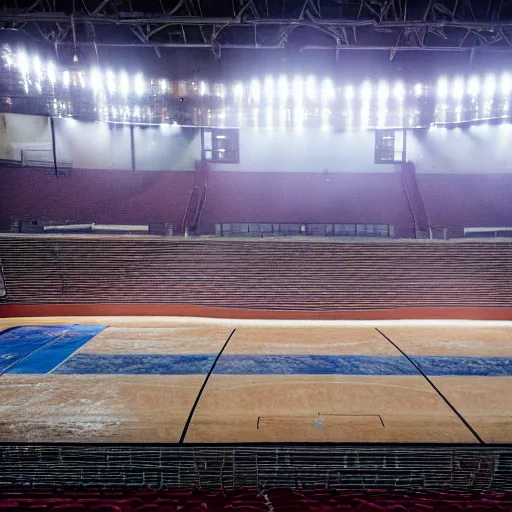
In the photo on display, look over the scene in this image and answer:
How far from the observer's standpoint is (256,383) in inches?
223

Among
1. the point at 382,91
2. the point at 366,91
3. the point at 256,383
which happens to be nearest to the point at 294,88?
the point at 366,91

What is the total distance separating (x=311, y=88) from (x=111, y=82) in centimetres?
787

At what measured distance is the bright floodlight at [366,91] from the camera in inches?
577

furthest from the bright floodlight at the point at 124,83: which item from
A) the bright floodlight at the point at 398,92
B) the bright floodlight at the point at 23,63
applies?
the bright floodlight at the point at 398,92

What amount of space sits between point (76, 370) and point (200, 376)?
2152mm

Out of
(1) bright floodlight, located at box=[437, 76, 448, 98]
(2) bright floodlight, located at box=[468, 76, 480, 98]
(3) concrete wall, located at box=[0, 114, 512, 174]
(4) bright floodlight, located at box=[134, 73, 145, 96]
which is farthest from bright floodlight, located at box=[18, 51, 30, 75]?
(2) bright floodlight, located at box=[468, 76, 480, 98]

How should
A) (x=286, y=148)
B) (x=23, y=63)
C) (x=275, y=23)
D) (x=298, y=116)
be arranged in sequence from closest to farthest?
1. (x=275, y=23)
2. (x=23, y=63)
3. (x=298, y=116)
4. (x=286, y=148)

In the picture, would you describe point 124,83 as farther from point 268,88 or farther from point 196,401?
point 196,401

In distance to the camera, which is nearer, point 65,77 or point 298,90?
point 65,77

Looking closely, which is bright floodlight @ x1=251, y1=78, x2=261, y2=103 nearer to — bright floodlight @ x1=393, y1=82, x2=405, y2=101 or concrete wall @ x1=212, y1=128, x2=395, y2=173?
concrete wall @ x1=212, y1=128, x2=395, y2=173

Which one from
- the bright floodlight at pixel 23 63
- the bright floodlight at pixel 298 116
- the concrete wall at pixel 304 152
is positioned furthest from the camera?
the concrete wall at pixel 304 152

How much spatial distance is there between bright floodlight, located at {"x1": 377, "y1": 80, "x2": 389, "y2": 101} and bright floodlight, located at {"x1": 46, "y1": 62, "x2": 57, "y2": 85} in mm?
12564

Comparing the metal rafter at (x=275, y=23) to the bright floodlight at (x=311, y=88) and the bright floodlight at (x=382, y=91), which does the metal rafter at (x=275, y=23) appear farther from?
the bright floodlight at (x=382, y=91)

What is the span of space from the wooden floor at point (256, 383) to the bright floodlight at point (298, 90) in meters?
9.97
